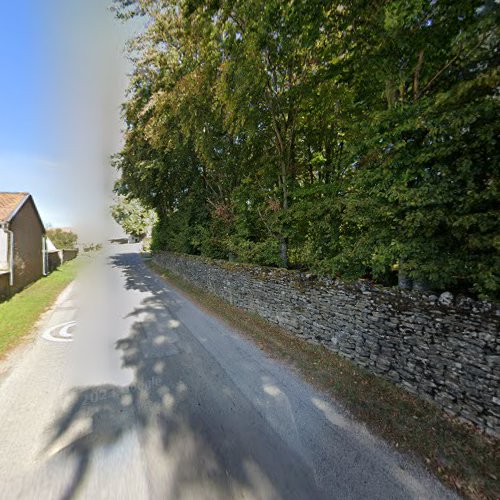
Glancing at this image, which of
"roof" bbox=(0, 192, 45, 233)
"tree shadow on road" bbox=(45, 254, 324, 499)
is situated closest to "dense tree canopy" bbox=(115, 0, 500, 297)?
"tree shadow on road" bbox=(45, 254, 324, 499)

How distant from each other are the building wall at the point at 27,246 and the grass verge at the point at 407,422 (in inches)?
499

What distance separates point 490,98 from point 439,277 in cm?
229

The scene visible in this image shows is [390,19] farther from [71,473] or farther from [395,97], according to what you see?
[71,473]

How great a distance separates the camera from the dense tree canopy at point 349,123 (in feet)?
10.1

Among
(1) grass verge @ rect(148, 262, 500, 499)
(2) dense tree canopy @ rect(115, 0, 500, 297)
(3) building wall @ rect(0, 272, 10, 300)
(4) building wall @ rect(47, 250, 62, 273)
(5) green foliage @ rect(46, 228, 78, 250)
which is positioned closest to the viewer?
(1) grass verge @ rect(148, 262, 500, 499)

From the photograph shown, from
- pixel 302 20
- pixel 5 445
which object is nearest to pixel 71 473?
pixel 5 445

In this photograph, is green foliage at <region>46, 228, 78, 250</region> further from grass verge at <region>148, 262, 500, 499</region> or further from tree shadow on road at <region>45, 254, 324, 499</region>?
grass verge at <region>148, 262, 500, 499</region>

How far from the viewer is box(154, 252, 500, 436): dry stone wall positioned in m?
2.96

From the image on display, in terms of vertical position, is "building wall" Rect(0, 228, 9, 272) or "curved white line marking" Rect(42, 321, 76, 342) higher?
"building wall" Rect(0, 228, 9, 272)

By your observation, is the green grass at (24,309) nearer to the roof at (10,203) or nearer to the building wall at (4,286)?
the building wall at (4,286)

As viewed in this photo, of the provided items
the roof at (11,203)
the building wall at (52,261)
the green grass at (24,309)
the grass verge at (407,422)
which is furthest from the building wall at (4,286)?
the grass verge at (407,422)

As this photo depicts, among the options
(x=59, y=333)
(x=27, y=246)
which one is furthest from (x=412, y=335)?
(x=27, y=246)

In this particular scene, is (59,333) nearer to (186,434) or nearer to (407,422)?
(186,434)

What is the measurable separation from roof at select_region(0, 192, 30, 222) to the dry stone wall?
44.2 ft
